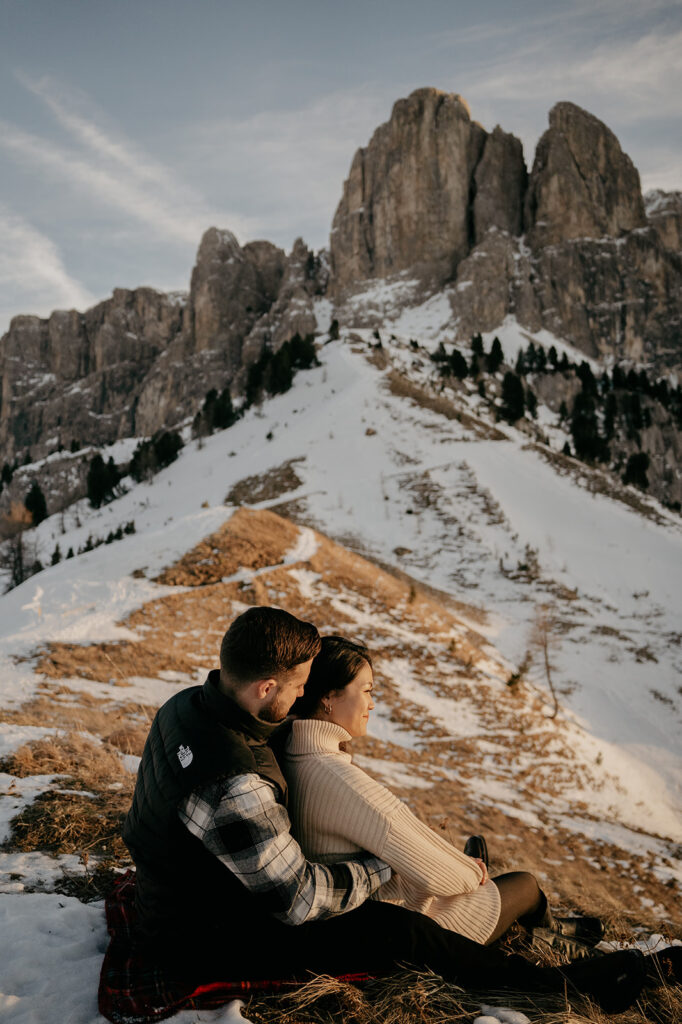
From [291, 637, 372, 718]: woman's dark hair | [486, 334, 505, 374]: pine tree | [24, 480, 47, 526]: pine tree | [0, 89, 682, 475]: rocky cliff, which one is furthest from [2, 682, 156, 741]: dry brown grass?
[0, 89, 682, 475]: rocky cliff

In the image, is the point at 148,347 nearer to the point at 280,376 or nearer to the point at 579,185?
the point at 280,376

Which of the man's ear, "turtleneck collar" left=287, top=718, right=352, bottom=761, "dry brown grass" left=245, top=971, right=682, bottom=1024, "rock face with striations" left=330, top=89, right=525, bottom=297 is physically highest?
"rock face with striations" left=330, top=89, right=525, bottom=297

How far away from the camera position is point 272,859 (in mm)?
2420

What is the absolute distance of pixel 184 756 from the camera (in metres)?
2.55

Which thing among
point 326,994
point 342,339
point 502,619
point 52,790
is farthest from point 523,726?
point 342,339

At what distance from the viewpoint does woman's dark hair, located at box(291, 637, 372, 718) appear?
125 inches

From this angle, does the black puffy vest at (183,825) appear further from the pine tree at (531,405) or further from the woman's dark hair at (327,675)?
the pine tree at (531,405)

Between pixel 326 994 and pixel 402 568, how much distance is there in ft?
75.7

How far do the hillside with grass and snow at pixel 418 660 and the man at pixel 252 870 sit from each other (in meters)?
0.56

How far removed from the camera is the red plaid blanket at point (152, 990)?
8.34 feet

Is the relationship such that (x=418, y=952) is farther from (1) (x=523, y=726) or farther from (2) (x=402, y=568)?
(2) (x=402, y=568)

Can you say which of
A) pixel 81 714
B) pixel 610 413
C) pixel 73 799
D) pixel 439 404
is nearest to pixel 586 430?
pixel 610 413

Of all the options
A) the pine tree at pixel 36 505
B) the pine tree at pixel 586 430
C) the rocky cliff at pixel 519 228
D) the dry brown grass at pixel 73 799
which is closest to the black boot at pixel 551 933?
the dry brown grass at pixel 73 799

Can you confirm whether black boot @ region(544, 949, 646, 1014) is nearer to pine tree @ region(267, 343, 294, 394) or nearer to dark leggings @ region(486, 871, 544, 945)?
dark leggings @ region(486, 871, 544, 945)
